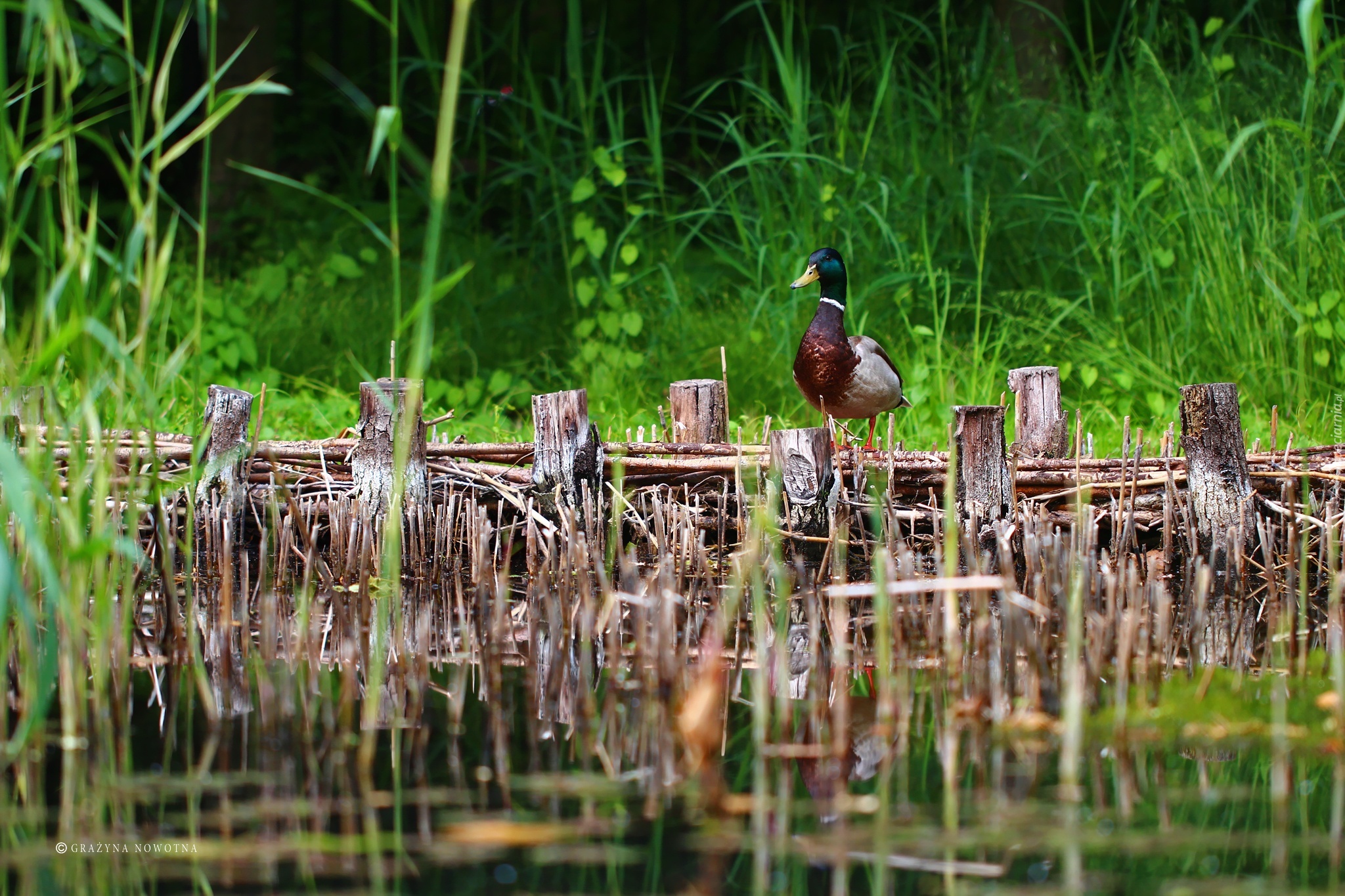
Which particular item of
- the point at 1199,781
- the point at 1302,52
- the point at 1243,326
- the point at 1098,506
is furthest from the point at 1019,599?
the point at 1302,52

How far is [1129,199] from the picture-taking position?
619 cm

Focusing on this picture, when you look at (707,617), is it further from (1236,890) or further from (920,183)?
(920,183)

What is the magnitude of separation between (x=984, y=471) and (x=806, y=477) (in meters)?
0.51

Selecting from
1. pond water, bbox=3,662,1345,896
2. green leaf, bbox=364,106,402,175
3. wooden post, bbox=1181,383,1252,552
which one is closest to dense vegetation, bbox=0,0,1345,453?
wooden post, bbox=1181,383,1252,552

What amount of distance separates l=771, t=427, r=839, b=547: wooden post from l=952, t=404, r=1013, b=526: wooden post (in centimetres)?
37

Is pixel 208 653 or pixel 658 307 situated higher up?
pixel 658 307

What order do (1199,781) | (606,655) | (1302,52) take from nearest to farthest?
(1199,781)
(606,655)
(1302,52)

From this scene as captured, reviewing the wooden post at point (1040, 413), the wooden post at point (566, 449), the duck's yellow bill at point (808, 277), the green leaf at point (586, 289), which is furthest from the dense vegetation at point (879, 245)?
the wooden post at point (566, 449)

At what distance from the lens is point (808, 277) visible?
220 inches

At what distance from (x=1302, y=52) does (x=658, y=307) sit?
3.22m

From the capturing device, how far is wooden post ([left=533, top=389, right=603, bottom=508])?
4.28 m

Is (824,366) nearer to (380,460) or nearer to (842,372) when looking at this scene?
(842,372)

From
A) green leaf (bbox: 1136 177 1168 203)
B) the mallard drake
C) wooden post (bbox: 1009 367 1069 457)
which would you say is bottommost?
wooden post (bbox: 1009 367 1069 457)

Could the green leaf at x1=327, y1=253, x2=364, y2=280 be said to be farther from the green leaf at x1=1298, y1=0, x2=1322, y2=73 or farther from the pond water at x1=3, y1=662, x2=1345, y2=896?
the green leaf at x1=1298, y1=0, x2=1322, y2=73
